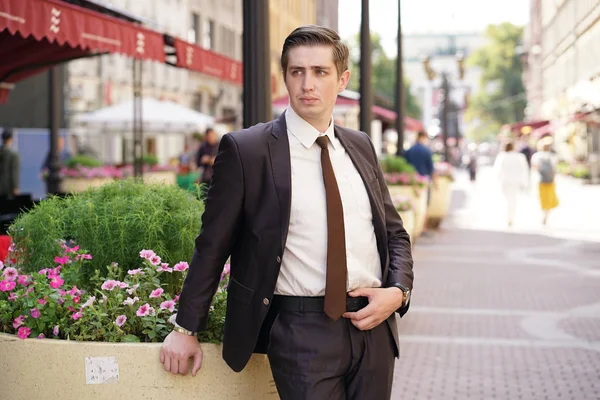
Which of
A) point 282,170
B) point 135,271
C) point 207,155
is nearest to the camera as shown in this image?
point 282,170

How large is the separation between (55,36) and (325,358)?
5.96 meters

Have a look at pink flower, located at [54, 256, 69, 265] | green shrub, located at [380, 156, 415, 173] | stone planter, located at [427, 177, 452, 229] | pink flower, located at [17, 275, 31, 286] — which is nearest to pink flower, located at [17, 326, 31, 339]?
pink flower, located at [17, 275, 31, 286]

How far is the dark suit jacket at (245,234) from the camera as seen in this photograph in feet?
11.9

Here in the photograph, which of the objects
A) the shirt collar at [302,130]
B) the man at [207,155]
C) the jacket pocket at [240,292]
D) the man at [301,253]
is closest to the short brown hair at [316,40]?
the man at [301,253]

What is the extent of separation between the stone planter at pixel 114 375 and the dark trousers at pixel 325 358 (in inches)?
21.1

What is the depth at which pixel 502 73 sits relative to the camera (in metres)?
114

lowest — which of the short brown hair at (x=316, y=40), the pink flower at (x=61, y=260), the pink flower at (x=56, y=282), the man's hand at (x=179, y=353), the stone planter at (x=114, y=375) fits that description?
the stone planter at (x=114, y=375)

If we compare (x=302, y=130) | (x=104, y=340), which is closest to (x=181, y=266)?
(x=104, y=340)

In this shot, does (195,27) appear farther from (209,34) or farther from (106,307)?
(106,307)

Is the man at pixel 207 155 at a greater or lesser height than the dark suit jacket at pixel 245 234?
greater

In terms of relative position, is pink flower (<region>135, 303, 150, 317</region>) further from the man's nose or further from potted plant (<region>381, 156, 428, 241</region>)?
potted plant (<region>381, 156, 428, 241</region>)

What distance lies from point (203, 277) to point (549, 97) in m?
80.1

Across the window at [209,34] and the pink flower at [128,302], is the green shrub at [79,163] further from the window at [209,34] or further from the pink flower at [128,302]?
the window at [209,34]

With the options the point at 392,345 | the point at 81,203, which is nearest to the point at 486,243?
the point at 81,203
